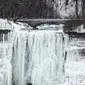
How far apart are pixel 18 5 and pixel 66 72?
11.8 m

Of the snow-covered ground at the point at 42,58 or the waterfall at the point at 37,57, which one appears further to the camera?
the waterfall at the point at 37,57

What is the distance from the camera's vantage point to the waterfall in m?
13.9

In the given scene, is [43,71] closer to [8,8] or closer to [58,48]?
[58,48]

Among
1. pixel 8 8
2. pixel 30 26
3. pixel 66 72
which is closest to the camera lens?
pixel 66 72

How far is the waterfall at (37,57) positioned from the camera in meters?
13.9

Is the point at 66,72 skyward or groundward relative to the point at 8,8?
groundward

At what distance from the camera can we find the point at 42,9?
25297 mm

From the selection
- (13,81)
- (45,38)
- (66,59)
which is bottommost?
(13,81)

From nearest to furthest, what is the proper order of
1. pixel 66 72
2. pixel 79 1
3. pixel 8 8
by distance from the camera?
pixel 66 72, pixel 8 8, pixel 79 1

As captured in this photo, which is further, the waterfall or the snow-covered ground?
the waterfall

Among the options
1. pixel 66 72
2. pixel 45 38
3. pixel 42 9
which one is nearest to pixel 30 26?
pixel 45 38

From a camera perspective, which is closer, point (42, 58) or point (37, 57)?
point (42, 58)

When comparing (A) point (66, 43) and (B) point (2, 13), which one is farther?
(B) point (2, 13)

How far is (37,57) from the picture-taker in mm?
14188
